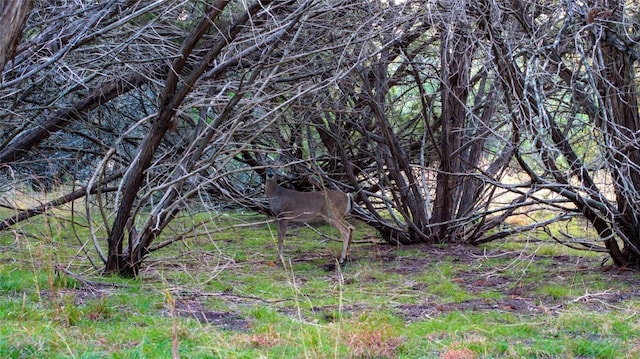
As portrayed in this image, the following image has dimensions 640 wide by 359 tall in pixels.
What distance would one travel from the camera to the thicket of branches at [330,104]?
25.1 feet

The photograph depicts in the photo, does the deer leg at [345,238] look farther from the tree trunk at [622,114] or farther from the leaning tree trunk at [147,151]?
the tree trunk at [622,114]

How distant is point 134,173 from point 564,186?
425 cm

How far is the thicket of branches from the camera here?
7641 mm

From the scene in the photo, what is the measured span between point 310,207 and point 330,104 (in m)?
1.79

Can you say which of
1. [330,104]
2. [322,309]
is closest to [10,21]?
[322,309]

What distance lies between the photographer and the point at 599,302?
24.0 feet

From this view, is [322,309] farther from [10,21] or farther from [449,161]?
[449,161]

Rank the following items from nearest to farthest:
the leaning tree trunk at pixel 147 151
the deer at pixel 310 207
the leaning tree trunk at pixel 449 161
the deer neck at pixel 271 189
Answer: the leaning tree trunk at pixel 147 151, the deer at pixel 310 207, the leaning tree trunk at pixel 449 161, the deer neck at pixel 271 189

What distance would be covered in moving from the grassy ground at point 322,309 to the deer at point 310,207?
0.56m

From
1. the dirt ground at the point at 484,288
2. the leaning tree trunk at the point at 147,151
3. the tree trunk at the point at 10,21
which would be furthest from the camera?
the leaning tree trunk at the point at 147,151

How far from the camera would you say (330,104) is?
10.6m

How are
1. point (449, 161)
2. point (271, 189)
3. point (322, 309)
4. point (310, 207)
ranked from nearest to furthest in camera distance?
1. point (322, 309)
2. point (449, 161)
3. point (310, 207)
4. point (271, 189)

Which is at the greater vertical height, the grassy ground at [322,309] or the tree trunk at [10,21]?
the tree trunk at [10,21]

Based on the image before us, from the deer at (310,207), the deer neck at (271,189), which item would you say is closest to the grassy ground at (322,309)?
the deer at (310,207)
